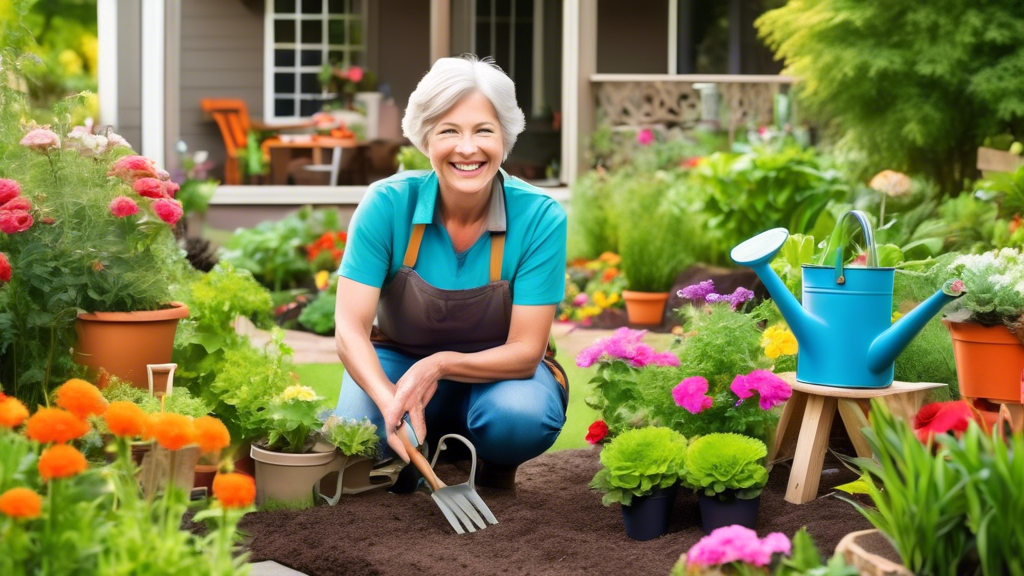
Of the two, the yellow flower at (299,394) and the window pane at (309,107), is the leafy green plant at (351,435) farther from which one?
the window pane at (309,107)

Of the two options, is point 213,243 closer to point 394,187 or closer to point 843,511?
point 394,187

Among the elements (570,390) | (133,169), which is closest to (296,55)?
(570,390)

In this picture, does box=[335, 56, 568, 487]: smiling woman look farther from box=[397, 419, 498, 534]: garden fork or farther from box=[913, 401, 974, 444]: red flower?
box=[913, 401, 974, 444]: red flower

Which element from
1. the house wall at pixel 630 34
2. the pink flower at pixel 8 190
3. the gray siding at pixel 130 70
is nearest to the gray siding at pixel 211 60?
the gray siding at pixel 130 70

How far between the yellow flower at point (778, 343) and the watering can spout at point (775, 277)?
24 cm

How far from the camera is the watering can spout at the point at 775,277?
2811mm

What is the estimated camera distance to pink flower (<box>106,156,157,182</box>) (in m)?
3.35

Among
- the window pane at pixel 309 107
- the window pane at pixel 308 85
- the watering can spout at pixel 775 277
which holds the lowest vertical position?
the watering can spout at pixel 775 277

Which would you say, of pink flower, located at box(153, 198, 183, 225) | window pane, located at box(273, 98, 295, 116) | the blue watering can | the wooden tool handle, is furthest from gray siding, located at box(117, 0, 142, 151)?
the blue watering can

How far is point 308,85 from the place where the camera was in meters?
10.3

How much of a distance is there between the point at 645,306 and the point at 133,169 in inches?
146

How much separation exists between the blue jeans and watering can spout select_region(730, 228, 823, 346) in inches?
26.3

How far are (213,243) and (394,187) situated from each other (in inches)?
202

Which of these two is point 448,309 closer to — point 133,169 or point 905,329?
point 133,169
